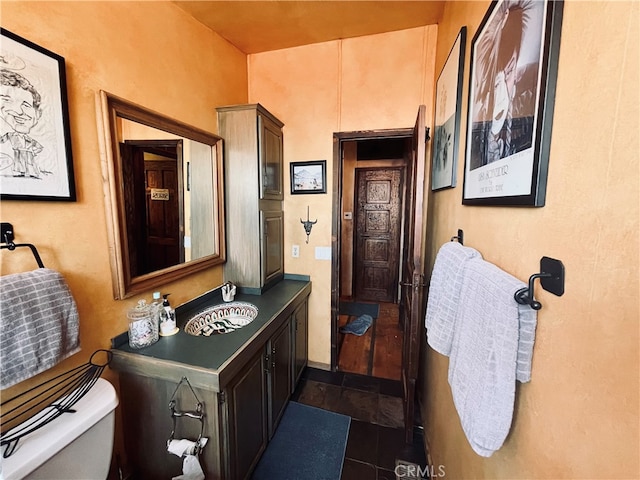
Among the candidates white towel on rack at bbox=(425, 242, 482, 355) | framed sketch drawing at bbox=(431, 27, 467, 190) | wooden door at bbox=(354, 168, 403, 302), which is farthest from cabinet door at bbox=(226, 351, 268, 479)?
wooden door at bbox=(354, 168, 403, 302)

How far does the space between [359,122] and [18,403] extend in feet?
8.00

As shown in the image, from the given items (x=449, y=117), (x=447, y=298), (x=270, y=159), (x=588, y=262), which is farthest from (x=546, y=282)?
(x=270, y=159)

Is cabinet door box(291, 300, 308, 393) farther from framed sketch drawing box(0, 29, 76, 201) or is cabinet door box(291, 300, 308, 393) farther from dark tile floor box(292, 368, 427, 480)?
framed sketch drawing box(0, 29, 76, 201)

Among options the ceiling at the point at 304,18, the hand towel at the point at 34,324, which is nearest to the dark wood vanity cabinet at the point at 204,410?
the hand towel at the point at 34,324

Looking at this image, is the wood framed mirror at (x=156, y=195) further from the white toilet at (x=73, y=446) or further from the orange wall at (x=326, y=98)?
the orange wall at (x=326, y=98)

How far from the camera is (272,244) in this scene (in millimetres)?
2162

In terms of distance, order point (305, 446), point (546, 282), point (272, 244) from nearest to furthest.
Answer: point (546, 282) → point (305, 446) → point (272, 244)

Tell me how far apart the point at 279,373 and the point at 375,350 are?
138cm

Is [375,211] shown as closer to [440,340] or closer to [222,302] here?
[222,302]

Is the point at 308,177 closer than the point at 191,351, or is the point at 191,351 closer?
the point at 191,351

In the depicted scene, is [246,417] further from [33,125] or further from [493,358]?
[33,125]

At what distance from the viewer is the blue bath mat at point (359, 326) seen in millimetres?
3141

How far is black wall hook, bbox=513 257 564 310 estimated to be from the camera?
54 cm

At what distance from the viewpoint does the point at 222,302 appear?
1880mm
